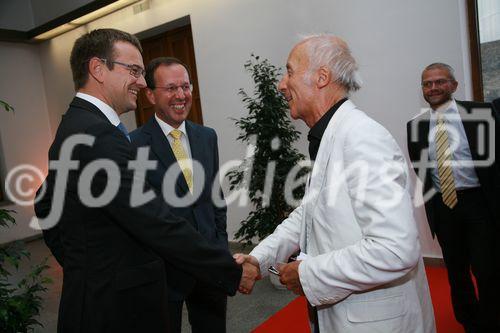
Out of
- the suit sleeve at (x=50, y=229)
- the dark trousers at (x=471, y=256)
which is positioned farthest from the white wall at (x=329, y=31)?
the suit sleeve at (x=50, y=229)

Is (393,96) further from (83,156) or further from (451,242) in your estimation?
(83,156)

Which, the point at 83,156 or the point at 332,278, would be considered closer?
the point at 332,278

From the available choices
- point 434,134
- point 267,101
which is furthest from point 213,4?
point 434,134

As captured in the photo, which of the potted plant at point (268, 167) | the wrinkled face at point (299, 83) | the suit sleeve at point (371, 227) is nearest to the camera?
the suit sleeve at point (371, 227)

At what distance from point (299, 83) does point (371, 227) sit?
0.56 metres

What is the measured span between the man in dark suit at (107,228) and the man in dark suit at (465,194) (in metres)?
1.89

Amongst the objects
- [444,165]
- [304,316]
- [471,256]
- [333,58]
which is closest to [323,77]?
[333,58]

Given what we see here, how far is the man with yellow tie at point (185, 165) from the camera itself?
2.10 m

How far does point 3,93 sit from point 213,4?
15.9 feet

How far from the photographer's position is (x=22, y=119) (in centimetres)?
809

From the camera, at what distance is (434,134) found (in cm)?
289

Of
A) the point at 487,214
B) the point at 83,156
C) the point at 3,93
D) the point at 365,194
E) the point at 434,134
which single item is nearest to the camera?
the point at 365,194
